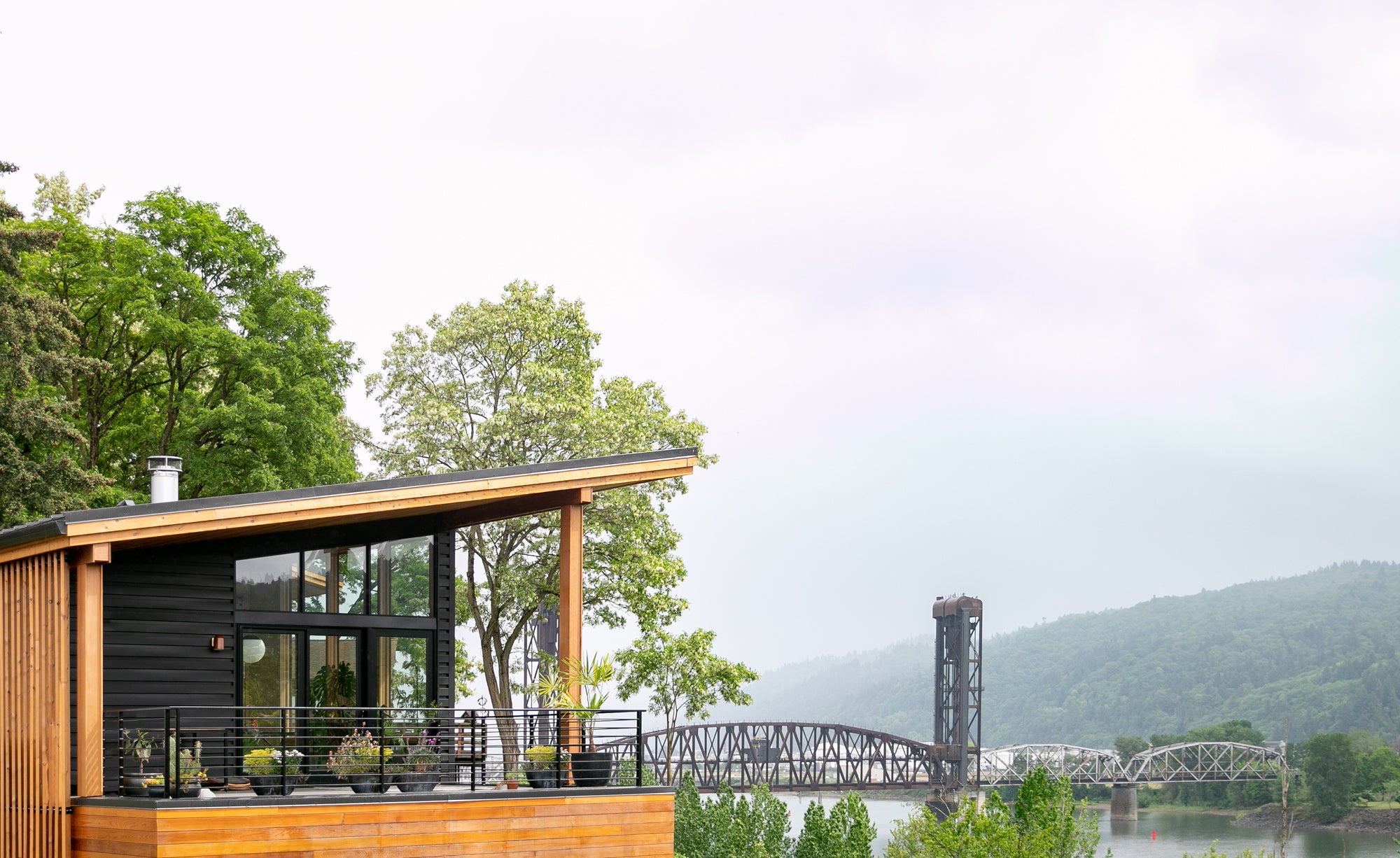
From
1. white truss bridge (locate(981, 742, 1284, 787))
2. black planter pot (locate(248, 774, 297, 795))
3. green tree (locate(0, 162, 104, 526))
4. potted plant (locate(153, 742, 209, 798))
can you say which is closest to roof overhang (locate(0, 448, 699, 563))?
potted plant (locate(153, 742, 209, 798))

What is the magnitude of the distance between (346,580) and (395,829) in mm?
3944

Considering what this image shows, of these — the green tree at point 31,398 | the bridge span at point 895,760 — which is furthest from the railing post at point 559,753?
the bridge span at point 895,760

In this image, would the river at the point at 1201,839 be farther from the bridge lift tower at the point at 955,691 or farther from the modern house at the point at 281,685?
the modern house at the point at 281,685

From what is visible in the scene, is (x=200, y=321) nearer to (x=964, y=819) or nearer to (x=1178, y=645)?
(x=964, y=819)

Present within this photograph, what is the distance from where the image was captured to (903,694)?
579 feet

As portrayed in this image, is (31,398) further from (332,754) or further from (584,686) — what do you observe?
(584,686)

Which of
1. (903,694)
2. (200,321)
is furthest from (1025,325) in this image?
(200,321)

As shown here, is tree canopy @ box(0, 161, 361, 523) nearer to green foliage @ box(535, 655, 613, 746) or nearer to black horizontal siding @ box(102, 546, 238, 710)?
black horizontal siding @ box(102, 546, 238, 710)

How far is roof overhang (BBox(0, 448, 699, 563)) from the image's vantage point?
11234mm

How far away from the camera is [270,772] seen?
11.5 meters

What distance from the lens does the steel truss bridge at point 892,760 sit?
77875mm

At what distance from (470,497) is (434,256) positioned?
56.9 meters

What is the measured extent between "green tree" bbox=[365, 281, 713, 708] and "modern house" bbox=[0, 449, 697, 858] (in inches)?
390

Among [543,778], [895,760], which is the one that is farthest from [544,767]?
[895,760]
